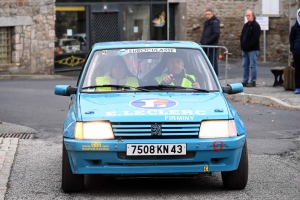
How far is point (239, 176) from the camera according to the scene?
772 centimetres

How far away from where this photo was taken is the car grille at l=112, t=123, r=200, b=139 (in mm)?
7363

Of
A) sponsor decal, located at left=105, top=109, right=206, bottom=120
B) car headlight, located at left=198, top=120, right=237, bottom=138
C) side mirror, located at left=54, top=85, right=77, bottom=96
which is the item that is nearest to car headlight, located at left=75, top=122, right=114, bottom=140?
sponsor decal, located at left=105, top=109, right=206, bottom=120

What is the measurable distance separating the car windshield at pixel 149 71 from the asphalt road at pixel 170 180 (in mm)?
1015

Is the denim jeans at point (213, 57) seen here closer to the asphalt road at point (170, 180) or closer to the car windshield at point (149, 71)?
the asphalt road at point (170, 180)

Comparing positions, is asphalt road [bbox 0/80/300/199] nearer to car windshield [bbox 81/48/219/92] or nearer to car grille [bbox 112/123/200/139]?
car grille [bbox 112/123/200/139]

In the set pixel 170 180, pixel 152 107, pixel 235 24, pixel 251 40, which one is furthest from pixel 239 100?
pixel 235 24

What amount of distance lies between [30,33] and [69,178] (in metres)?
19.7

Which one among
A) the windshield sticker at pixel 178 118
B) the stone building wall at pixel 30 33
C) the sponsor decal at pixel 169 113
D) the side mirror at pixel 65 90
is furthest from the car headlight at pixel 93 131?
the stone building wall at pixel 30 33

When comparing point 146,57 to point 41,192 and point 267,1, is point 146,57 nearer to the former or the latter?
point 41,192

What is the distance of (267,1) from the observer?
31281 mm

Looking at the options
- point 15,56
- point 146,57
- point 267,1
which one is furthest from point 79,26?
point 146,57

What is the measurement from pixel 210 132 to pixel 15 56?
19728 mm

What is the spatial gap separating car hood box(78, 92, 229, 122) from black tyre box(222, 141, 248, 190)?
466 mm

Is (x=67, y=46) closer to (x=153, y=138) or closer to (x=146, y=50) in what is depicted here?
(x=146, y=50)
